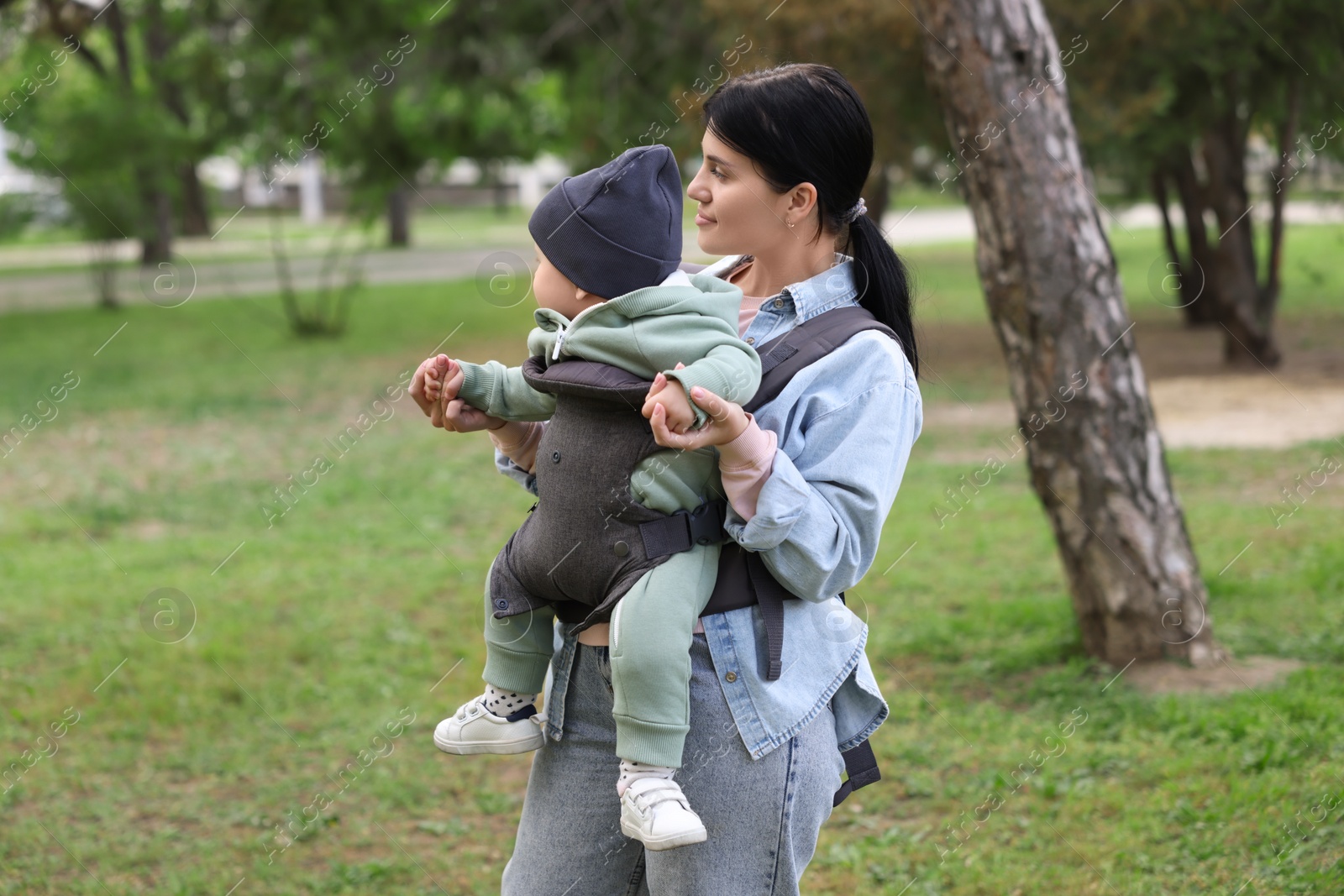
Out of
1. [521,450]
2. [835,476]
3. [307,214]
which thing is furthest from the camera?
[307,214]

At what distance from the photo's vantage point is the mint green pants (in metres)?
1.74

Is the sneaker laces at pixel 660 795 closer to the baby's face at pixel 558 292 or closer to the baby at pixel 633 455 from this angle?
the baby at pixel 633 455

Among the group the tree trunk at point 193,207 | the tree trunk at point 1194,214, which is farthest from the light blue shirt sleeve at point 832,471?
the tree trunk at point 193,207

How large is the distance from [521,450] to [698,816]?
69 cm

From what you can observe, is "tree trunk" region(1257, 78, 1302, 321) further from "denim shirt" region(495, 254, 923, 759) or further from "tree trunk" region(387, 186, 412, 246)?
"tree trunk" region(387, 186, 412, 246)

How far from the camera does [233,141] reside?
1630cm

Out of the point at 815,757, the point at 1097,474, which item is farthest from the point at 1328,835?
the point at 815,757

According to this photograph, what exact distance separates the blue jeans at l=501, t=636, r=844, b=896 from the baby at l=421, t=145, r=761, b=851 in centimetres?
7

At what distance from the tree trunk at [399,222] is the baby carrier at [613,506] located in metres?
31.2

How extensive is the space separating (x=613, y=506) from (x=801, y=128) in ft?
2.02

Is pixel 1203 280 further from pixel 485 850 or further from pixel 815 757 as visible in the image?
pixel 815 757

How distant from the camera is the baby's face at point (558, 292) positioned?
185cm

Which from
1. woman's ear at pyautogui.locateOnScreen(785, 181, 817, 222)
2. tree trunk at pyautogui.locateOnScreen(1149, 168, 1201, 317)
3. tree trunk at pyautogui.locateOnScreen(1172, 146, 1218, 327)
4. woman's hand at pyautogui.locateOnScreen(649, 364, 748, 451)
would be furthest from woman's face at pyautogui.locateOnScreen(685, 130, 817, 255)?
tree trunk at pyautogui.locateOnScreen(1172, 146, 1218, 327)

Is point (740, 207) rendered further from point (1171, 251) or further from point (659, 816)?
point (1171, 251)
